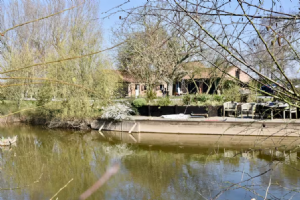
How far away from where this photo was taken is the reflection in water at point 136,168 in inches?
252

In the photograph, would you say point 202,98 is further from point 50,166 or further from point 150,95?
point 50,166

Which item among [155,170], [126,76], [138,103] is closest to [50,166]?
[155,170]

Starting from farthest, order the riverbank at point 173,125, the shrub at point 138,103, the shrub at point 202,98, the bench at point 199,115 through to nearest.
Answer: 1. the shrub at point 202,98
2. the shrub at point 138,103
3. the bench at point 199,115
4. the riverbank at point 173,125

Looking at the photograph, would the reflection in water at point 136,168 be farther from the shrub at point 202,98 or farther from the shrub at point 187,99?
the shrub at point 202,98

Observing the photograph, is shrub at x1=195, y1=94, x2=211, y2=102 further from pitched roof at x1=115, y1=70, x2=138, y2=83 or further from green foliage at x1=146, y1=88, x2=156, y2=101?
pitched roof at x1=115, y1=70, x2=138, y2=83

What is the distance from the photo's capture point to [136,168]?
28.3ft

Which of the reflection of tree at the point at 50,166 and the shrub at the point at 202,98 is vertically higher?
the shrub at the point at 202,98

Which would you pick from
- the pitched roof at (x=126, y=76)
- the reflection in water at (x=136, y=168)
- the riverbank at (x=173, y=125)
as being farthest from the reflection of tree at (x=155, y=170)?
the pitched roof at (x=126, y=76)

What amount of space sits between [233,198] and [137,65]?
12.7 m

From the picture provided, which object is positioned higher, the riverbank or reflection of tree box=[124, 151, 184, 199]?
the riverbank

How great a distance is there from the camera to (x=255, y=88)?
1.29m

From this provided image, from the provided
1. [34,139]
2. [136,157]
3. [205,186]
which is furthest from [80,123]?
[205,186]

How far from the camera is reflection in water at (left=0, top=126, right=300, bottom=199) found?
21.0 feet

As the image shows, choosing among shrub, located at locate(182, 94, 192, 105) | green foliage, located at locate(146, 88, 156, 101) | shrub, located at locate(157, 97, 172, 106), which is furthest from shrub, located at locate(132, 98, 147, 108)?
shrub, located at locate(182, 94, 192, 105)
